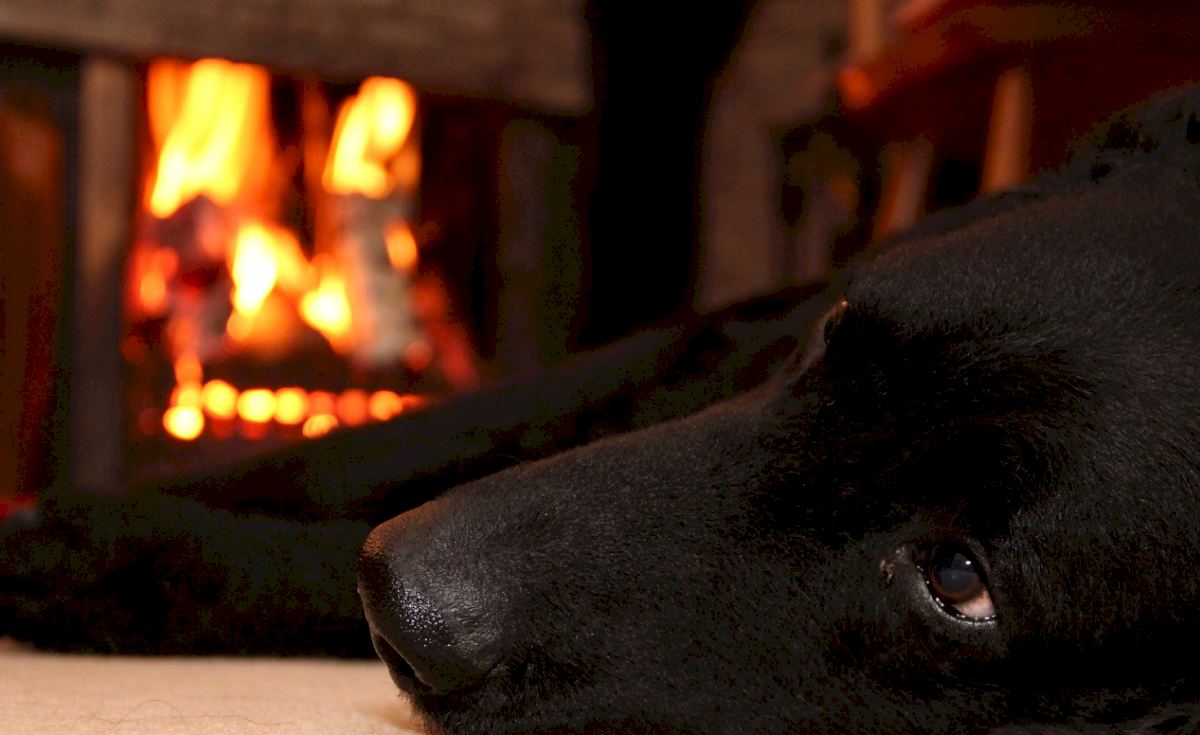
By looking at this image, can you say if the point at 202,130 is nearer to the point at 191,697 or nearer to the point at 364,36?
the point at 364,36

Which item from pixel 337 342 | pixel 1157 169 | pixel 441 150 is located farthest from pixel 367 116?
pixel 1157 169

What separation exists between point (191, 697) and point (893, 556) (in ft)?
1.95

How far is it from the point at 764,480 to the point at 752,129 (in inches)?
117

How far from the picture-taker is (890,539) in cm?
83

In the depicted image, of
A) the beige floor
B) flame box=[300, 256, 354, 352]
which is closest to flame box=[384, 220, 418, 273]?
flame box=[300, 256, 354, 352]

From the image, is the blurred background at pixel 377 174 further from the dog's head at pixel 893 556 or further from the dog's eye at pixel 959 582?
the dog's eye at pixel 959 582

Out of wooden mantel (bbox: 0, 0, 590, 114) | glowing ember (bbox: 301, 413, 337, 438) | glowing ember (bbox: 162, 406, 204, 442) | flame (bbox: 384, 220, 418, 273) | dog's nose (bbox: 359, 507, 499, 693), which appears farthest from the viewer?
flame (bbox: 384, 220, 418, 273)

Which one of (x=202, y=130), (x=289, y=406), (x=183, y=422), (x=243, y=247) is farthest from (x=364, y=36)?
(x=183, y=422)

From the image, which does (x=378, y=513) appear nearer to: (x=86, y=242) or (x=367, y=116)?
(x=86, y=242)

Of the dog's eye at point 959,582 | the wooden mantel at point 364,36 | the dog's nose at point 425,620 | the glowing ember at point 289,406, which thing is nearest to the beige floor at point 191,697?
the dog's nose at point 425,620

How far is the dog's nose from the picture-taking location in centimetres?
75

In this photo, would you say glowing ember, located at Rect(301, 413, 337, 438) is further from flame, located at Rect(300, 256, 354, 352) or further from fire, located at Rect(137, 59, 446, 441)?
flame, located at Rect(300, 256, 354, 352)

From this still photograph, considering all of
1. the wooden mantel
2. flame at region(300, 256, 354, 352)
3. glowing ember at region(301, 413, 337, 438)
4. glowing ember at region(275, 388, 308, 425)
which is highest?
the wooden mantel

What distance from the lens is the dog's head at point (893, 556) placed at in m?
0.77
